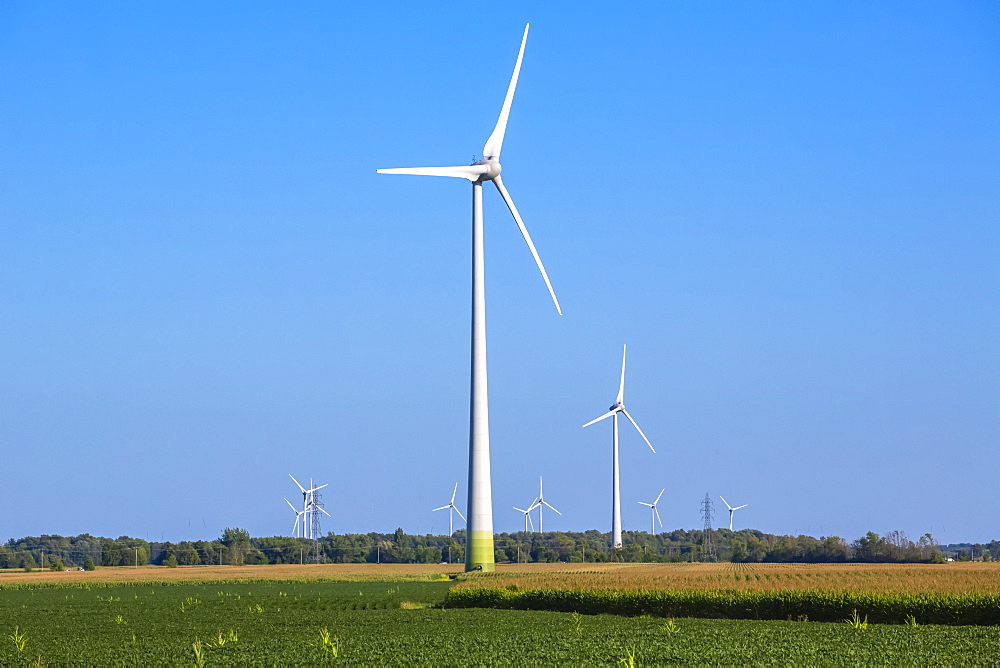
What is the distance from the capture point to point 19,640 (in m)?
45.5

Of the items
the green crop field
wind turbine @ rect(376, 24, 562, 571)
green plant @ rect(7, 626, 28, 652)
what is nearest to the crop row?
the green crop field

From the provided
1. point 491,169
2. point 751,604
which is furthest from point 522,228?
point 751,604

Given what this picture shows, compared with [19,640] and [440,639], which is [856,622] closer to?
[440,639]

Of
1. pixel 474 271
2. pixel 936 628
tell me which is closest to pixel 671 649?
pixel 936 628

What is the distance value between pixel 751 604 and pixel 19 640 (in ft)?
110

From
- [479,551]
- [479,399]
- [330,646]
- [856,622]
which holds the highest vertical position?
[479,399]

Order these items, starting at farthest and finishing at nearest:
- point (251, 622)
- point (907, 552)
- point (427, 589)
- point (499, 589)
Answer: point (907, 552) < point (427, 589) < point (499, 589) < point (251, 622)

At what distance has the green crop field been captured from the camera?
125 ft

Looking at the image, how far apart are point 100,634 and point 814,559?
15277 centimetres

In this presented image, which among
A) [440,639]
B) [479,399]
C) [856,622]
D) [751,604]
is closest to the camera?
[440,639]

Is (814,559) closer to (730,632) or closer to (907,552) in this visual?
(907,552)

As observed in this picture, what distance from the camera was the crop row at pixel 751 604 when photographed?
52.3m

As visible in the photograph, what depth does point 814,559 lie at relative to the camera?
18475cm

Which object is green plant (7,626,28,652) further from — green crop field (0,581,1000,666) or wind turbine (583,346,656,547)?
wind turbine (583,346,656,547)
